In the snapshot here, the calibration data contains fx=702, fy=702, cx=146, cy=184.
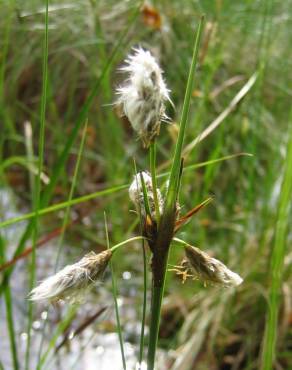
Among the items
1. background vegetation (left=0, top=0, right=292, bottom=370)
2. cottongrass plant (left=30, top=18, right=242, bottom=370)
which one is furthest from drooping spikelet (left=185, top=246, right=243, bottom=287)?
background vegetation (left=0, top=0, right=292, bottom=370)

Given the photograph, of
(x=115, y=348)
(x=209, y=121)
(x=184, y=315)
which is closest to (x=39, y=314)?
(x=115, y=348)

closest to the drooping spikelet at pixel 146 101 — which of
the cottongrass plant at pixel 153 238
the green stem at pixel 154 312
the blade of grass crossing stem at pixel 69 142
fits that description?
the cottongrass plant at pixel 153 238

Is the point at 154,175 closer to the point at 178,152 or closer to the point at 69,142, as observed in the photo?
the point at 178,152

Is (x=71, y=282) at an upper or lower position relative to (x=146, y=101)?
lower

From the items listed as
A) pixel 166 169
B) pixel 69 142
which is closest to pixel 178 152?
pixel 69 142

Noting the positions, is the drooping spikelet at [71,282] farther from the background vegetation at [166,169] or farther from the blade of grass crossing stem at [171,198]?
the background vegetation at [166,169]

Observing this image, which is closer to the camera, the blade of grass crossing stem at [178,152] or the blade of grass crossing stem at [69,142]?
the blade of grass crossing stem at [178,152]
